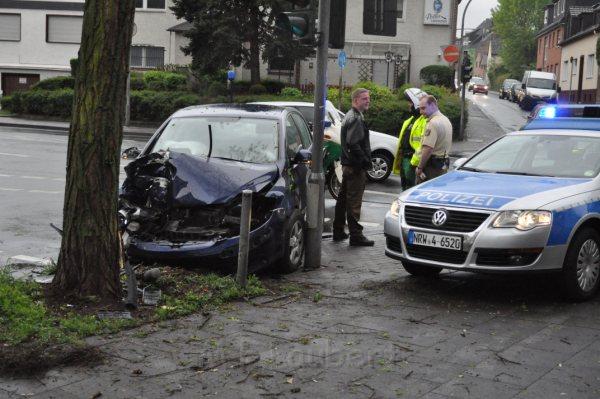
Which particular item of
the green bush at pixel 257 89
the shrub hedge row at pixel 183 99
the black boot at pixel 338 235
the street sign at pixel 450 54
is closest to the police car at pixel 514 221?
the black boot at pixel 338 235

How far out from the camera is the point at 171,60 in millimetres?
48438

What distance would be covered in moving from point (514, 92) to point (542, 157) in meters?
56.1

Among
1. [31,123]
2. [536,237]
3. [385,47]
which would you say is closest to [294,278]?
[536,237]

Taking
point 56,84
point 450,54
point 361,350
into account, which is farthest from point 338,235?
point 56,84

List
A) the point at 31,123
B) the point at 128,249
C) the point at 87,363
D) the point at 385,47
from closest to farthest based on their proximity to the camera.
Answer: the point at 87,363 → the point at 128,249 → the point at 31,123 → the point at 385,47

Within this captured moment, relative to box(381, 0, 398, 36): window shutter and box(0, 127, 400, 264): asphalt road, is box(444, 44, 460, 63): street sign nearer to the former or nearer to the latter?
box(0, 127, 400, 264): asphalt road

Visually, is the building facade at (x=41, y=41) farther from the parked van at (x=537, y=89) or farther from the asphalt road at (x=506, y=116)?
the parked van at (x=537, y=89)

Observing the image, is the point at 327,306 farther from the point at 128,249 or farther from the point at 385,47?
the point at 385,47

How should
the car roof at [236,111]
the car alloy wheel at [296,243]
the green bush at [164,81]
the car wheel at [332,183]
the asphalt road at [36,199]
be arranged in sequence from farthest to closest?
the green bush at [164,81] → the car wheel at [332,183] → the asphalt road at [36,199] → the car roof at [236,111] → the car alloy wheel at [296,243]

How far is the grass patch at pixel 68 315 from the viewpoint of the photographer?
5.46 meters

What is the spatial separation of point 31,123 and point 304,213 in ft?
88.9

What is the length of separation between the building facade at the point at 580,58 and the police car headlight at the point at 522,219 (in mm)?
46026

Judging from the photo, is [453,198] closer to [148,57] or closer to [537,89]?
[148,57]

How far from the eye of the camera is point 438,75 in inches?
1747
